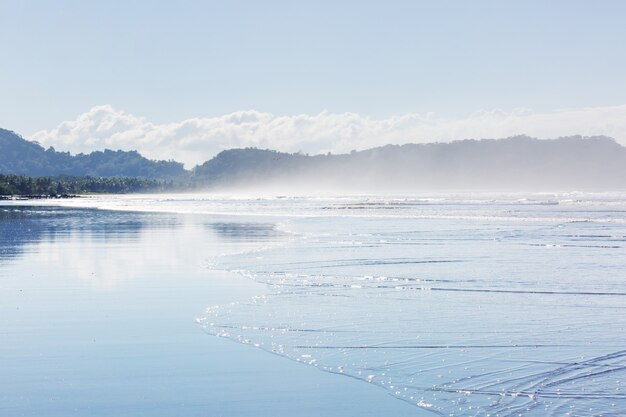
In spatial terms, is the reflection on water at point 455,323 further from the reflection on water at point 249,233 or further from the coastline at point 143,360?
the reflection on water at point 249,233

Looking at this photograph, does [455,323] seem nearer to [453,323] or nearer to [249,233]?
[453,323]

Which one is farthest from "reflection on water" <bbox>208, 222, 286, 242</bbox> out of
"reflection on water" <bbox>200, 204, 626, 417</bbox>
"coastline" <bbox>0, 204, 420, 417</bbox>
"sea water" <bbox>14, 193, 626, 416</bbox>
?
"coastline" <bbox>0, 204, 420, 417</bbox>

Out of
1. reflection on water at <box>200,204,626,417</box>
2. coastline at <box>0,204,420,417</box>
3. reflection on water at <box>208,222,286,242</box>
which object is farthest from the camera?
reflection on water at <box>208,222,286,242</box>

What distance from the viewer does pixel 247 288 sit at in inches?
960

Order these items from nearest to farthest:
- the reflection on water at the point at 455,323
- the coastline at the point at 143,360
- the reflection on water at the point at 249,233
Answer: the coastline at the point at 143,360
the reflection on water at the point at 455,323
the reflection on water at the point at 249,233

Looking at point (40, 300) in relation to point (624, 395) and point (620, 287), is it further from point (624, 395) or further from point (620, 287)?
point (620, 287)

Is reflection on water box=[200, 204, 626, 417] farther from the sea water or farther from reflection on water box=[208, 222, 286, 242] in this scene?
reflection on water box=[208, 222, 286, 242]

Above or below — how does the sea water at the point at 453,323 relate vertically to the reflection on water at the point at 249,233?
below

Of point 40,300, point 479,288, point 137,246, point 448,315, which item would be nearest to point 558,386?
point 448,315

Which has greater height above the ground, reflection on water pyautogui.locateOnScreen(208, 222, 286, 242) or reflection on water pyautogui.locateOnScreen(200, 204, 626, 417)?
reflection on water pyautogui.locateOnScreen(208, 222, 286, 242)

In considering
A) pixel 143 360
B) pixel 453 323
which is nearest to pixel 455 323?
pixel 453 323

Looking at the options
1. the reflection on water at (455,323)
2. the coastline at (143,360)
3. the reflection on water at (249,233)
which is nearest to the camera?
the coastline at (143,360)

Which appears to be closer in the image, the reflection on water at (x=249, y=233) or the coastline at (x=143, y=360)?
the coastline at (x=143, y=360)

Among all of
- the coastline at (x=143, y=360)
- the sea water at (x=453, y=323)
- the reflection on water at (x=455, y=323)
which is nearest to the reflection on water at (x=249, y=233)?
the sea water at (x=453, y=323)
